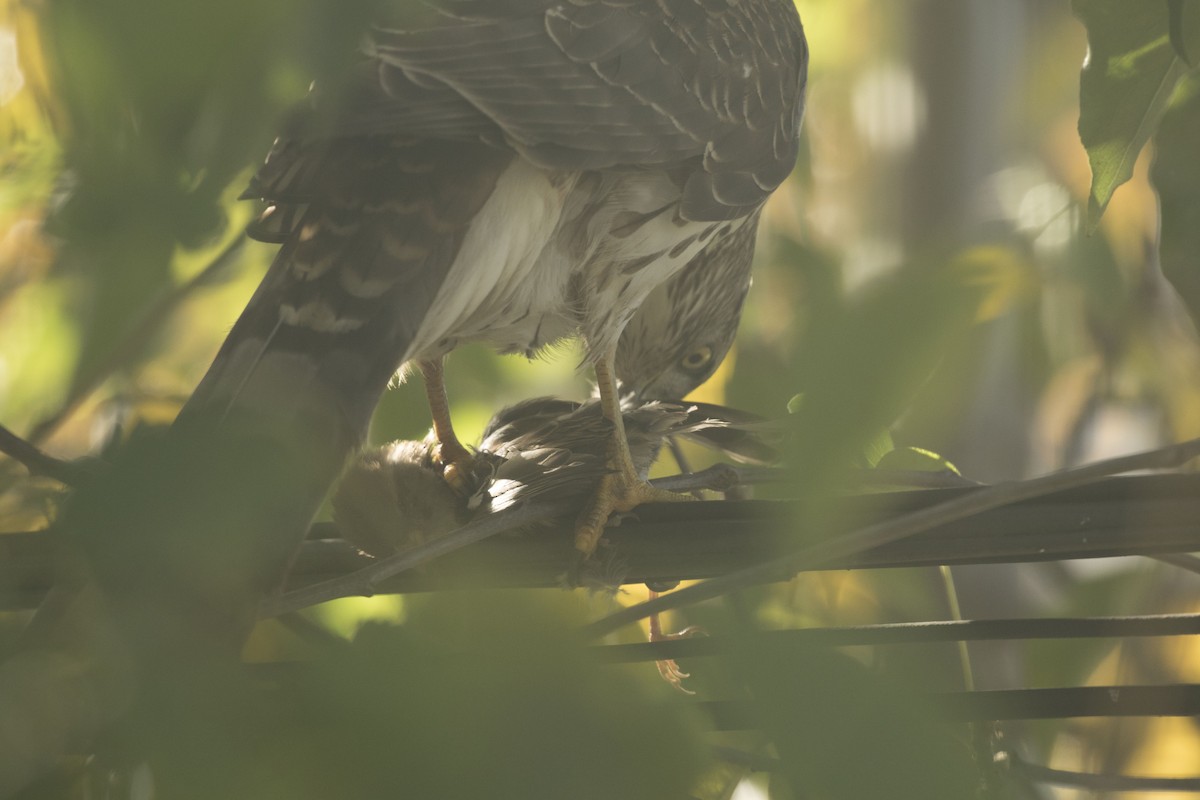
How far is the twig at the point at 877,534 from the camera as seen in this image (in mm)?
598

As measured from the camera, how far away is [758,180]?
6.17 feet

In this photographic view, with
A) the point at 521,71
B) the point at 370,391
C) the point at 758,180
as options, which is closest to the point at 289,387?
the point at 370,391

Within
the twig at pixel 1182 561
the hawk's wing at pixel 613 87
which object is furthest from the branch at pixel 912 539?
the hawk's wing at pixel 613 87

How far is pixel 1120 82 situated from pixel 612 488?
96 centimetres

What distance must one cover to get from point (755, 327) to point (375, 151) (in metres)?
2.08

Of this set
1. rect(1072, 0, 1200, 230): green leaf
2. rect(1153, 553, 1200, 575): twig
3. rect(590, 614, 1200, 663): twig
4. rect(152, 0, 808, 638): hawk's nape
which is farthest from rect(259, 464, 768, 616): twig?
rect(1153, 553, 1200, 575): twig

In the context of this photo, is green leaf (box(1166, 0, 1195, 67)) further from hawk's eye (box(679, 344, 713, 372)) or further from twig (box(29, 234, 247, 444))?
hawk's eye (box(679, 344, 713, 372))

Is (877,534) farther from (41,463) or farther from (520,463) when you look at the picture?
(520,463)

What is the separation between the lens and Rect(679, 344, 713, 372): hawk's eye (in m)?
2.71

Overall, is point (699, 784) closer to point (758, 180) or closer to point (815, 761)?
point (815, 761)

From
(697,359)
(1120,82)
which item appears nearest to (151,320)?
(1120,82)

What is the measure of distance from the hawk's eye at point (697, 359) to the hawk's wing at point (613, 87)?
0.75m

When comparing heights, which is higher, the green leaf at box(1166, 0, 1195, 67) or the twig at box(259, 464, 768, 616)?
the green leaf at box(1166, 0, 1195, 67)

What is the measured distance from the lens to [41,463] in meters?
0.52
